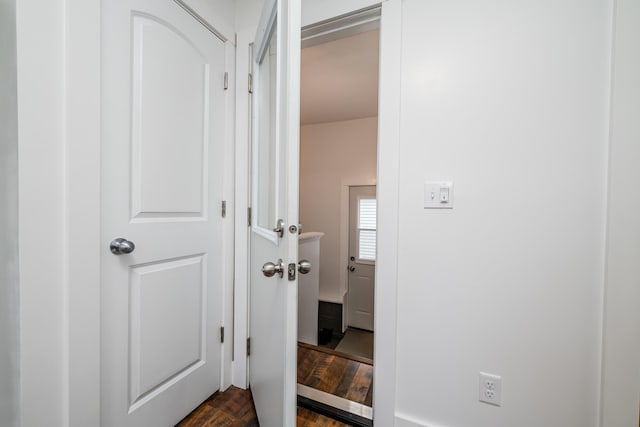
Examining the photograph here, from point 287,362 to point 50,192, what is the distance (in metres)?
0.87

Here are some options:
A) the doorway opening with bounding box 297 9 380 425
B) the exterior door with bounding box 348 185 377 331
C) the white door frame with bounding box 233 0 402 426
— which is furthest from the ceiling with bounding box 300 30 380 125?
the exterior door with bounding box 348 185 377 331

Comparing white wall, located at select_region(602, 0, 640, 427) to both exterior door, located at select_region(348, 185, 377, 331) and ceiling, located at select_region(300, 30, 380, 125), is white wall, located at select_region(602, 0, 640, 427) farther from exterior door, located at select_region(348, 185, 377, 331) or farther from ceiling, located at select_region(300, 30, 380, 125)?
exterior door, located at select_region(348, 185, 377, 331)

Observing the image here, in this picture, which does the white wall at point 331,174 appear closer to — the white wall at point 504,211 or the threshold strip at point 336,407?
the threshold strip at point 336,407

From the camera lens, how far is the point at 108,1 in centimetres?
90

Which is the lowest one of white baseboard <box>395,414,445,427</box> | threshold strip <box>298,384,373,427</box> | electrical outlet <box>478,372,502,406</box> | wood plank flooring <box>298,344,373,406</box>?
wood plank flooring <box>298,344,373,406</box>

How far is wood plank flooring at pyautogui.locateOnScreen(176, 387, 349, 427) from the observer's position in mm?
1219

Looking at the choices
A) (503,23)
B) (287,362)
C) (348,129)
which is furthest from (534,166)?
(348,129)

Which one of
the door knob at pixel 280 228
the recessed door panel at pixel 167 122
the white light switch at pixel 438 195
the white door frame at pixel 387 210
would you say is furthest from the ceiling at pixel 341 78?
the door knob at pixel 280 228

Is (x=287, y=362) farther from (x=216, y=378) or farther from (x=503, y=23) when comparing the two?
(x=503, y=23)

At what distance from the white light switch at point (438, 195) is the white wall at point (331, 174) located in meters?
2.60

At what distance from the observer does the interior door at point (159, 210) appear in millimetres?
941

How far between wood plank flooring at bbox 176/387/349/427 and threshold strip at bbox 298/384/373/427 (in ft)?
0.08

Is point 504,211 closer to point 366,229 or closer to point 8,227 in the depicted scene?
point 8,227

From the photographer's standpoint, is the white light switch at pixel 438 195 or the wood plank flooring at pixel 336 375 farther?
the wood plank flooring at pixel 336 375
